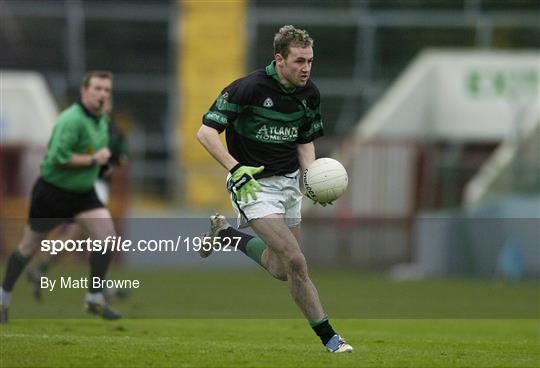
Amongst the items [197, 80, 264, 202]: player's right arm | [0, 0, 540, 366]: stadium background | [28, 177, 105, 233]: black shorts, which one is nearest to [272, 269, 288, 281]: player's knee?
[197, 80, 264, 202]: player's right arm

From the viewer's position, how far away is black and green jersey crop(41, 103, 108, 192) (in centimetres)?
1268

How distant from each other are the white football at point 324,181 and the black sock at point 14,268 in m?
3.69

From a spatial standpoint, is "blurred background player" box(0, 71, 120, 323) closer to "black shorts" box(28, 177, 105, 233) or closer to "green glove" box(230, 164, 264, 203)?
"black shorts" box(28, 177, 105, 233)

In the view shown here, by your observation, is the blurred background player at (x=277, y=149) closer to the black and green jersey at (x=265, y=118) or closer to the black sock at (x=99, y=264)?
the black and green jersey at (x=265, y=118)

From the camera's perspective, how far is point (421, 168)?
26.1 metres

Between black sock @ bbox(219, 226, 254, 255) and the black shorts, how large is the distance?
227 centimetres

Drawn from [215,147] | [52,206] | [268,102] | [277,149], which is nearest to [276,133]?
[277,149]

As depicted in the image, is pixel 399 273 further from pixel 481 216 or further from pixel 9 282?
pixel 9 282

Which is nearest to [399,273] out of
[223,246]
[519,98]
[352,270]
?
[352,270]

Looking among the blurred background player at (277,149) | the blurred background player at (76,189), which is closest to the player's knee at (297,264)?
the blurred background player at (277,149)

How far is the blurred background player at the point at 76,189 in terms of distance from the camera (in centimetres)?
1265

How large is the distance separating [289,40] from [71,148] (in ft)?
12.2

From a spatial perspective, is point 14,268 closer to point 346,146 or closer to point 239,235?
point 239,235

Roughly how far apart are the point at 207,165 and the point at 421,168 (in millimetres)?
4505
